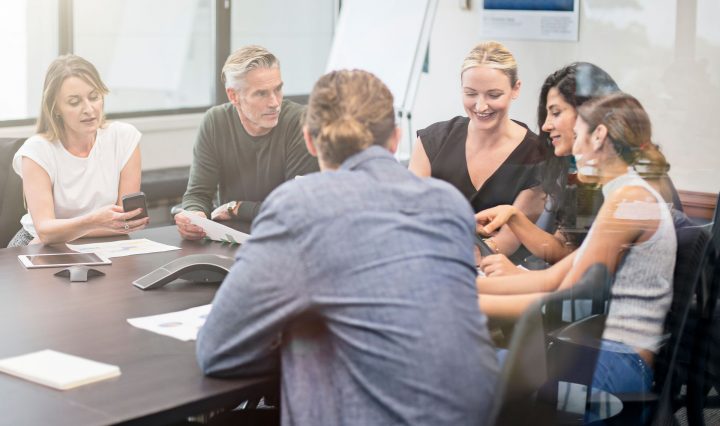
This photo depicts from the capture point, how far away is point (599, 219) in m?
2.28

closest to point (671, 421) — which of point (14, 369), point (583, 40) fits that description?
point (14, 369)

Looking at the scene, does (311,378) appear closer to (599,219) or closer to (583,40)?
(599,219)

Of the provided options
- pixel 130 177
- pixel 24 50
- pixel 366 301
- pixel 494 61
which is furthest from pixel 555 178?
pixel 24 50

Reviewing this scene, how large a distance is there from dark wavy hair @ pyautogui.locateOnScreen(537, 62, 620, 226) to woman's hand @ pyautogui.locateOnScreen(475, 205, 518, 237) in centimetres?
12

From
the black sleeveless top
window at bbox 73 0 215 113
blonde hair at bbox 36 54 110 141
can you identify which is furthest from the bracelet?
window at bbox 73 0 215 113

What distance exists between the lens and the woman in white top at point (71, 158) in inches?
122

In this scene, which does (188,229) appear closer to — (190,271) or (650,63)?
(190,271)

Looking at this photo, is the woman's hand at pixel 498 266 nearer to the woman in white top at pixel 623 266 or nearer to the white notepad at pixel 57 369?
the woman in white top at pixel 623 266

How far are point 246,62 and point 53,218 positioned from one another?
2.80 feet

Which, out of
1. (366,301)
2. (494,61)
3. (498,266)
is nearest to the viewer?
(366,301)

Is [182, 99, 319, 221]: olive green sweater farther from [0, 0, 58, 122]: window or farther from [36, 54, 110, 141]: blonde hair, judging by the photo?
[0, 0, 58, 122]: window

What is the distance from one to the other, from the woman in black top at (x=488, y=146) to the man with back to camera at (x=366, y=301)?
1215 mm

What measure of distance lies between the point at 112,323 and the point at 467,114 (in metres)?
1.64

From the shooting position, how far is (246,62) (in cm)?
332
